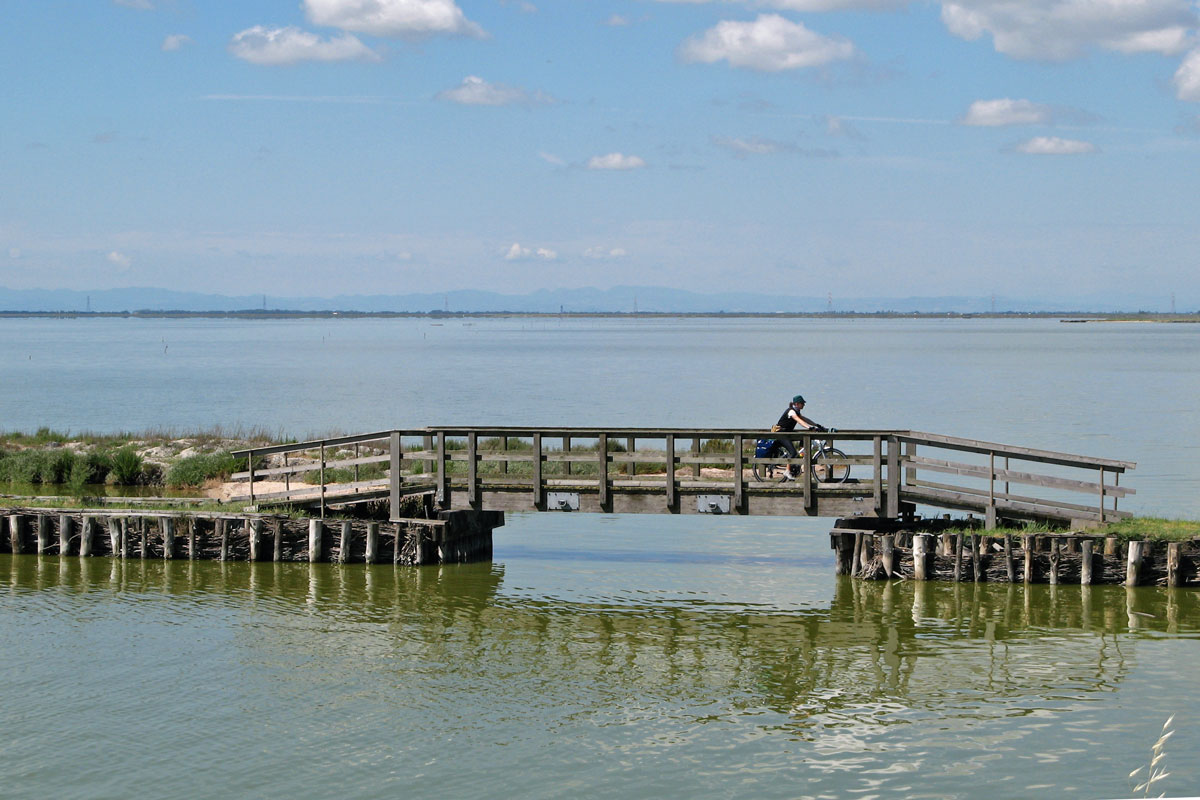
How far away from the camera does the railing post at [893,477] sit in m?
22.3

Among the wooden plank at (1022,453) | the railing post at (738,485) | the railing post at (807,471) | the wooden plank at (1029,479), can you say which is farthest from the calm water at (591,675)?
the wooden plank at (1022,453)

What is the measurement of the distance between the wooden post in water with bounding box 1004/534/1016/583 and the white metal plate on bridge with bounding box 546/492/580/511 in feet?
23.7

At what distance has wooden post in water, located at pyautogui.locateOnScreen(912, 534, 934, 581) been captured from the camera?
21.8 meters

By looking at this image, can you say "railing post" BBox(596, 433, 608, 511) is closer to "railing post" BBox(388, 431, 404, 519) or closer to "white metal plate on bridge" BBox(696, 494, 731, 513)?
"white metal plate on bridge" BBox(696, 494, 731, 513)

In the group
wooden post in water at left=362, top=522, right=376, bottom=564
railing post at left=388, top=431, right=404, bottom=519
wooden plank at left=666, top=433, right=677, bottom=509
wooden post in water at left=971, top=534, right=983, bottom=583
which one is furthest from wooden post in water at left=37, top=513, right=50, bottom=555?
wooden post in water at left=971, top=534, right=983, bottom=583

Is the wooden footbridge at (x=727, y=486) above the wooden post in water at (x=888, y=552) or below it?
above

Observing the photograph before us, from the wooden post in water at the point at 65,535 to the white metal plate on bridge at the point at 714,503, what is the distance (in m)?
12.0

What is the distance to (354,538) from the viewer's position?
24.2m

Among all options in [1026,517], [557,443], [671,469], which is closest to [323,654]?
[671,469]

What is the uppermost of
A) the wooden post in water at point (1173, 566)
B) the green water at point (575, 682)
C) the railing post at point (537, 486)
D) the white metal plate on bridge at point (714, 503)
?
the railing post at point (537, 486)

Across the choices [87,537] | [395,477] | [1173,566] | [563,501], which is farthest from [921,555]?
[87,537]

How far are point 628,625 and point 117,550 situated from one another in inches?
424

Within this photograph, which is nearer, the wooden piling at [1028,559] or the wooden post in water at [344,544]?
the wooden piling at [1028,559]

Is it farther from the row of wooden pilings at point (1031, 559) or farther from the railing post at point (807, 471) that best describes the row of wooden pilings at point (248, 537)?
the row of wooden pilings at point (1031, 559)
